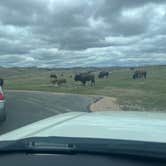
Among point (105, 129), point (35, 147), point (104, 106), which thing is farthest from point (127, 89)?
point (35, 147)

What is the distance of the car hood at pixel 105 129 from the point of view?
10.6 ft

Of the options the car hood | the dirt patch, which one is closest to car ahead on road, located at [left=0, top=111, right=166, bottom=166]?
the car hood

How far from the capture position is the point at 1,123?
15.0 m

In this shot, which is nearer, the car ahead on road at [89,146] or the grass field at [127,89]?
the car ahead on road at [89,146]

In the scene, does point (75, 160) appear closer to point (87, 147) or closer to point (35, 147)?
point (87, 147)

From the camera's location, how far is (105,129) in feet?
11.4

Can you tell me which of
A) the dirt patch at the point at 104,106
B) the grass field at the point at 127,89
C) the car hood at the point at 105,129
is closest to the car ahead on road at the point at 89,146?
the car hood at the point at 105,129

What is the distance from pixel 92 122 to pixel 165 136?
30.5 inches

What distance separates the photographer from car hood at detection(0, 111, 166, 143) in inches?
128

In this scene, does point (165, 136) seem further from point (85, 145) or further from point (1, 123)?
point (1, 123)

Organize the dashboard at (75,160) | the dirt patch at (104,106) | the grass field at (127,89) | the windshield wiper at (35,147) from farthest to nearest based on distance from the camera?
the grass field at (127,89), the dirt patch at (104,106), the windshield wiper at (35,147), the dashboard at (75,160)

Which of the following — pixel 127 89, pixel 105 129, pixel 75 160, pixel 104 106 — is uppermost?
pixel 105 129

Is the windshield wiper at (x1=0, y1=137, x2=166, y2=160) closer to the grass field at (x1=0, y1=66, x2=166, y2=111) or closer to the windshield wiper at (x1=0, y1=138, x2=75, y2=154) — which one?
the windshield wiper at (x1=0, y1=138, x2=75, y2=154)

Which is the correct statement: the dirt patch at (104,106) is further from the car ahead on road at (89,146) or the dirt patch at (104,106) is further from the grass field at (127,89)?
the car ahead on road at (89,146)
